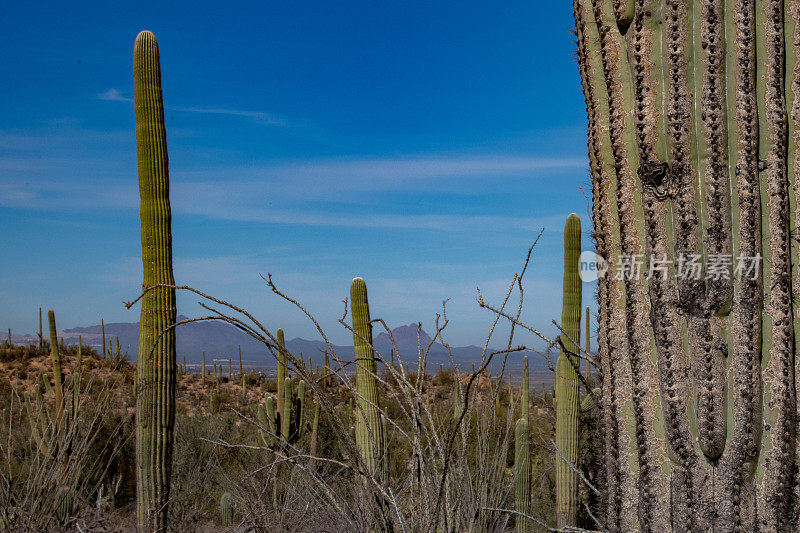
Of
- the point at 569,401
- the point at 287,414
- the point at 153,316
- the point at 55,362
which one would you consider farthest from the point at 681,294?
the point at 55,362

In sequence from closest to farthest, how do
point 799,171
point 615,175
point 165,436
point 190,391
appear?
point 799,171 → point 615,175 → point 165,436 → point 190,391

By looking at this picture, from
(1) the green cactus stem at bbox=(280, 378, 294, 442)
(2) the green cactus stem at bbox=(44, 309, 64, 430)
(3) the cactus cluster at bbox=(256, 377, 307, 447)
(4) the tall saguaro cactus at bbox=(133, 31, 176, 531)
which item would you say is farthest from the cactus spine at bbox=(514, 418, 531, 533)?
(2) the green cactus stem at bbox=(44, 309, 64, 430)

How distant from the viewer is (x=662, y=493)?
97.1 inches

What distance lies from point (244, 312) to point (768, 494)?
6.46ft

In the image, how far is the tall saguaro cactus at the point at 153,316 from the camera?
19.3ft

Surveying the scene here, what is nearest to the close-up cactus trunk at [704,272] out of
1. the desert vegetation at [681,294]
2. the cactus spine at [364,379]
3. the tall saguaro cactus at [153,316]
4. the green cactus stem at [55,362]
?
the desert vegetation at [681,294]

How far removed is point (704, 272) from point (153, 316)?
4.80 m

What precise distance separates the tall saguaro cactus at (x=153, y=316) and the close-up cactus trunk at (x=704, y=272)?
4.24 m

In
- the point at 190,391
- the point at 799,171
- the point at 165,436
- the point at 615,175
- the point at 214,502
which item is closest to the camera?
the point at 799,171

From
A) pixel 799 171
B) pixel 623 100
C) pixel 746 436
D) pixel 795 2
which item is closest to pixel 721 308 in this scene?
pixel 746 436

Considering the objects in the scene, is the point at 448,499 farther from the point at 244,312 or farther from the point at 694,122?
the point at 694,122

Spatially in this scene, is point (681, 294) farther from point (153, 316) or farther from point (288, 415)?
point (288, 415)

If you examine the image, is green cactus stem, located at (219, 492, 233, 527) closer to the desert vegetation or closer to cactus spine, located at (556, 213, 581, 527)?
cactus spine, located at (556, 213, 581, 527)

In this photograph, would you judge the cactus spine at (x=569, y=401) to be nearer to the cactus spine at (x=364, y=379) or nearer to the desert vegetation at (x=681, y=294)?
the cactus spine at (x=364, y=379)
